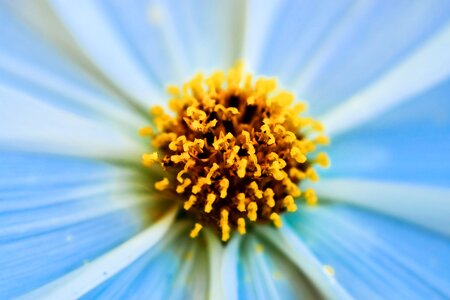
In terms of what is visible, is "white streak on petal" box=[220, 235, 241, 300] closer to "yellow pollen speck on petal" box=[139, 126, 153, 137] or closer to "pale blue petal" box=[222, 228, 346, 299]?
"pale blue petal" box=[222, 228, 346, 299]

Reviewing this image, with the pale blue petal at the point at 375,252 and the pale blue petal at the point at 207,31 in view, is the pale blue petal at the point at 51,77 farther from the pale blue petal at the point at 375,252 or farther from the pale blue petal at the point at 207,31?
the pale blue petal at the point at 375,252

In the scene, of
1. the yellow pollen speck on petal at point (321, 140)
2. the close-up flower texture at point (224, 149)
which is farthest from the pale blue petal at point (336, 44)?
the yellow pollen speck on petal at point (321, 140)

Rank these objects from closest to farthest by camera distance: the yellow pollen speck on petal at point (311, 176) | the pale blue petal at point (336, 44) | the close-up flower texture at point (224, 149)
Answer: the close-up flower texture at point (224, 149) → the yellow pollen speck on petal at point (311, 176) → the pale blue petal at point (336, 44)

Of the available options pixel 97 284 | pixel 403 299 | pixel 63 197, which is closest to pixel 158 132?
pixel 63 197

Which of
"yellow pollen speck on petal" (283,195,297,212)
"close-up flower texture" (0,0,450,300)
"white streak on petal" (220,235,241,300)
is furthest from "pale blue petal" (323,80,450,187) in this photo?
"white streak on petal" (220,235,241,300)

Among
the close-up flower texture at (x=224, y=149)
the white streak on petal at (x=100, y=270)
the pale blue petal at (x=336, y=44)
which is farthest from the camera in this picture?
the pale blue petal at (x=336, y=44)

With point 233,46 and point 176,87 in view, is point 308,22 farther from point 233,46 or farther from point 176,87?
point 176,87

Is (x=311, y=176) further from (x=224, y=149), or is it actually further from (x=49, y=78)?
(x=49, y=78)
